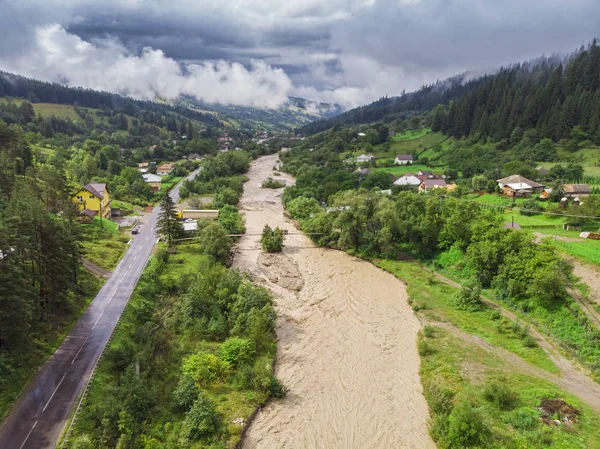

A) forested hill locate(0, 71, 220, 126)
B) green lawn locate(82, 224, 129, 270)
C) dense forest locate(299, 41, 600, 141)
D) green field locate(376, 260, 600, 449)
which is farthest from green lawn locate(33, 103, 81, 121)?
green field locate(376, 260, 600, 449)

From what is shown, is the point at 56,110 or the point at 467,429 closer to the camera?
the point at 467,429

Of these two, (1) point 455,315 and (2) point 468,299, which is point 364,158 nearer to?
(2) point 468,299

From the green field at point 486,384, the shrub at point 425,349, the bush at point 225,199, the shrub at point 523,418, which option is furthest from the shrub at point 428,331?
the bush at point 225,199

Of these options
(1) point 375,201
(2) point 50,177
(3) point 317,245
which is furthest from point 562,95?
(2) point 50,177

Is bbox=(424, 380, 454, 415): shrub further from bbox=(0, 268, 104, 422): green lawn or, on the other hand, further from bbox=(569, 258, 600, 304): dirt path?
bbox=(0, 268, 104, 422): green lawn

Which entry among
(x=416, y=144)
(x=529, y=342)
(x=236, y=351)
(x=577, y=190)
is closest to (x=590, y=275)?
(x=529, y=342)

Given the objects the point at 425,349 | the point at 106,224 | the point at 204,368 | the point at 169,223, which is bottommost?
the point at 425,349

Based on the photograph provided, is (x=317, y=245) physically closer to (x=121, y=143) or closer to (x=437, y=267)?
A: (x=437, y=267)
